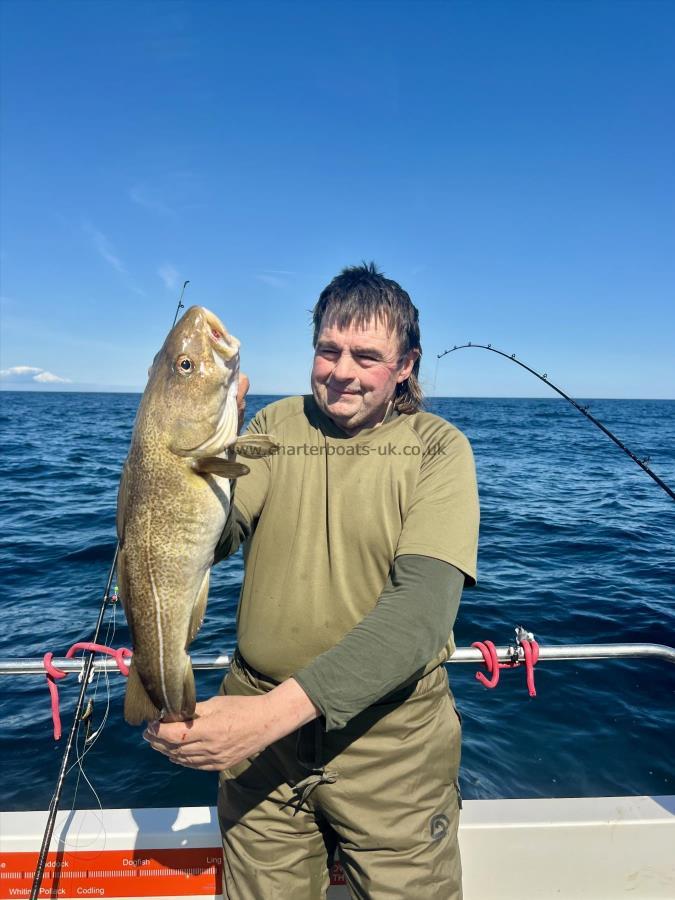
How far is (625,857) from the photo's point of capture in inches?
121

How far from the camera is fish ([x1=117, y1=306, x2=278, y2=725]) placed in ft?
6.96

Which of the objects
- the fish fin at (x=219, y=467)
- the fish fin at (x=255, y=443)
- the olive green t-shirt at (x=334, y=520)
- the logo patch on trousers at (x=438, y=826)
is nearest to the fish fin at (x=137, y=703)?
the olive green t-shirt at (x=334, y=520)

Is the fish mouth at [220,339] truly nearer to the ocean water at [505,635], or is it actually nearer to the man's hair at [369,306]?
the man's hair at [369,306]

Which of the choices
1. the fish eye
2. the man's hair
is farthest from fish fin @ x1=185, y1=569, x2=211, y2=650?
the man's hair

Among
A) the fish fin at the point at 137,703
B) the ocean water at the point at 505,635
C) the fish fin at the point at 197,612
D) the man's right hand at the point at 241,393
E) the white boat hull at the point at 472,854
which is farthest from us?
the ocean water at the point at 505,635

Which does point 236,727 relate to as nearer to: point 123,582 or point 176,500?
point 123,582

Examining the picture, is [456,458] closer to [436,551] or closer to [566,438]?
[436,551]

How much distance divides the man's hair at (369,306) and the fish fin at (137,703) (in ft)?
5.23

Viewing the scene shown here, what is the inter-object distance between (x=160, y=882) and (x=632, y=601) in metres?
8.41

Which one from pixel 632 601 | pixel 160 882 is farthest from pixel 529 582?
pixel 160 882

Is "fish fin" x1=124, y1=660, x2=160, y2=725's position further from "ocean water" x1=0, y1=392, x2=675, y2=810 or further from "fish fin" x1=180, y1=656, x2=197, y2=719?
"ocean water" x1=0, y1=392, x2=675, y2=810

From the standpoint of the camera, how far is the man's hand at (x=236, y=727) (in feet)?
6.07

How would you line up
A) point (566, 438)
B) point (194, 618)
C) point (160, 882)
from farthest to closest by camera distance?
1. point (566, 438)
2. point (160, 882)
3. point (194, 618)

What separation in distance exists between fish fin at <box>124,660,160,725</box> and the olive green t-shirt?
48cm
